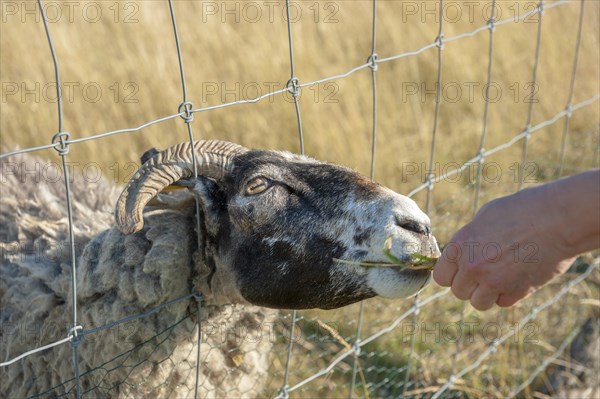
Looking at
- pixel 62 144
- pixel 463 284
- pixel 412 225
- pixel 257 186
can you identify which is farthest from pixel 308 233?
pixel 62 144

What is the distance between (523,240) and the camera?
170 cm

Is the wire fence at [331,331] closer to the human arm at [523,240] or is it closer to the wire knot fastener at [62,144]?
the wire knot fastener at [62,144]

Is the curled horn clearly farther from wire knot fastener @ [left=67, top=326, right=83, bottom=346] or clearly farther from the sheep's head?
wire knot fastener @ [left=67, top=326, right=83, bottom=346]

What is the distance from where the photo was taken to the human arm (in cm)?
163

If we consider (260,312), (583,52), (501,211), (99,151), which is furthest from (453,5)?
(501,211)

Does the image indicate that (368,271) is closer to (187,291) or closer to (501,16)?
(187,291)

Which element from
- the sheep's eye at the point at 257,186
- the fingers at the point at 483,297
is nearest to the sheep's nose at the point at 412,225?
the fingers at the point at 483,297

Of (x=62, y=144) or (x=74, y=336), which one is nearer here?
(x=62, y=144)

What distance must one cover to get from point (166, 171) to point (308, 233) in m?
0.50

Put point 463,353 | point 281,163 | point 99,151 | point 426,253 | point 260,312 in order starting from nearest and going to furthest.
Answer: point 426,253, point 281,163, point 260,312, point 463,353, point 99,151

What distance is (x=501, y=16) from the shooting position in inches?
294

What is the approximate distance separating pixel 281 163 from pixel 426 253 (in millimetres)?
601

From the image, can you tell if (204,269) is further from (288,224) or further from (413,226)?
(413,226)

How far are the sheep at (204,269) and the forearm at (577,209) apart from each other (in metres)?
0.52
